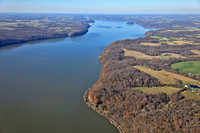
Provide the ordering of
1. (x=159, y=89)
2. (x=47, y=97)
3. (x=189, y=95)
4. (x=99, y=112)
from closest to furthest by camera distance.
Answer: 1. (x=99, y=112)
2. (x=189, y=95)
3. (x=159, y=89)
4. (x=47, y=97)

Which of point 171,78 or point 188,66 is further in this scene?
point 188,66

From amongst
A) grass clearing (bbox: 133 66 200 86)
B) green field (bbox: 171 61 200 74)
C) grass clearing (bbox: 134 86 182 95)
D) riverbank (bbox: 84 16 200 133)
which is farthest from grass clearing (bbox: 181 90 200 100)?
green field (bbox: 171 61 200 74)

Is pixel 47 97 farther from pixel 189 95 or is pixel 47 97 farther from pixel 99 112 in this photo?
pixel 189 95

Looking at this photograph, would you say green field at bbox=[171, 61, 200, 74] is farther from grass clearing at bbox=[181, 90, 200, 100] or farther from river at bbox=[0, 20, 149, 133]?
river at bbox=[0, 20, 149, 133]

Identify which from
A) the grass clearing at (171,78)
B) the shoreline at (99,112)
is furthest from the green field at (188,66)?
the shoreline at (99,112)

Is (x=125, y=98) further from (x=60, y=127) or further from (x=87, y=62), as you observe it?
(x=87, y=62)

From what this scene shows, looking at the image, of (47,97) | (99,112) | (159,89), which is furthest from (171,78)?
(47,97)

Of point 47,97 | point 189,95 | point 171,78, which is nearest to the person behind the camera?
point 189,95

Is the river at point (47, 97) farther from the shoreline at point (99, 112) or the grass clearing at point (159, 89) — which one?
the grass clearing at point (159, 89)
